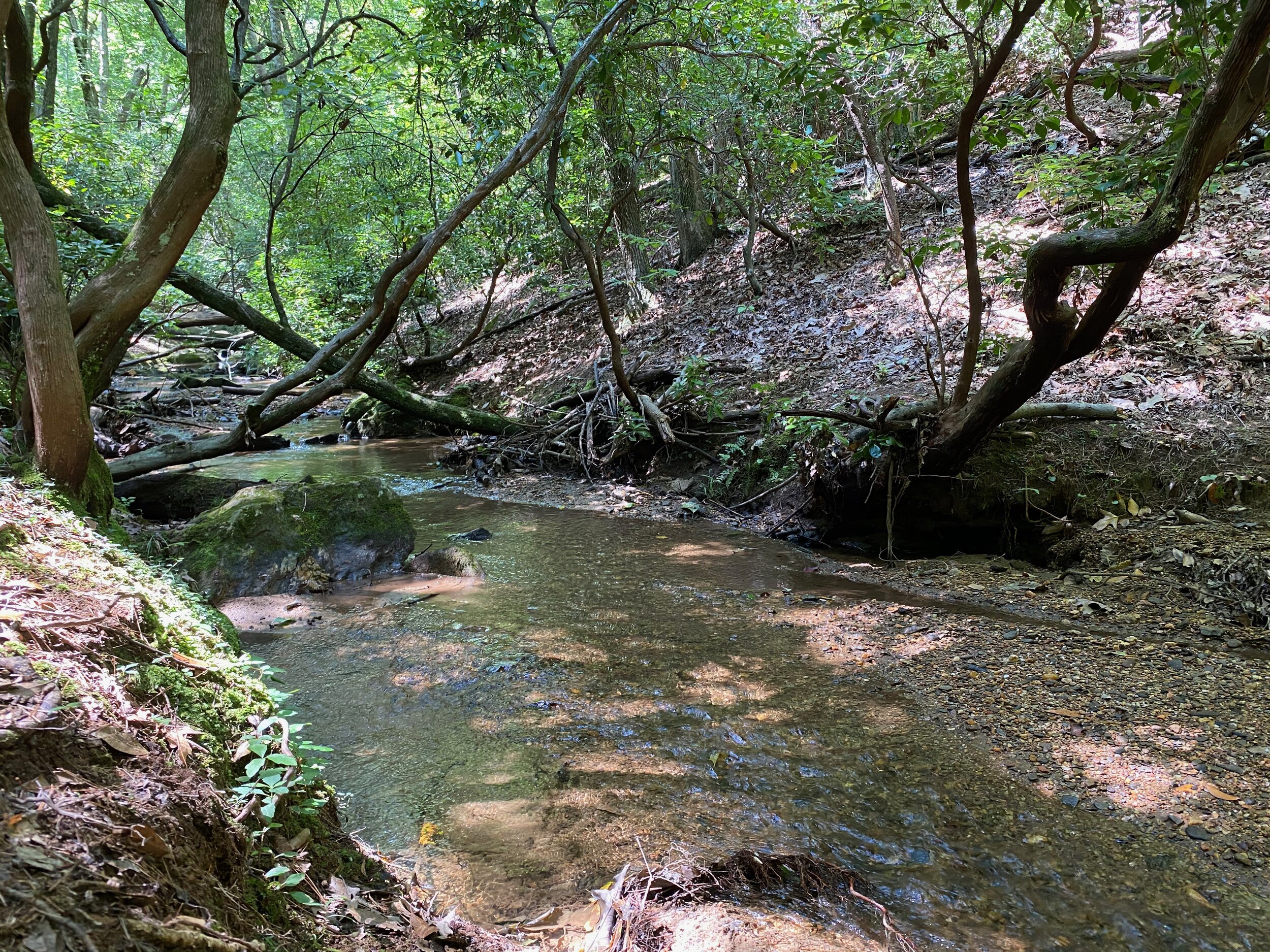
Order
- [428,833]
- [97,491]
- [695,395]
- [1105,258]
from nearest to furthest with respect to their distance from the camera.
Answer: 1. [428,833]
2. [1105,258]
3. [97,491]
4. [695,395]

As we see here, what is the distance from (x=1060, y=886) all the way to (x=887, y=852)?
0.59 metres

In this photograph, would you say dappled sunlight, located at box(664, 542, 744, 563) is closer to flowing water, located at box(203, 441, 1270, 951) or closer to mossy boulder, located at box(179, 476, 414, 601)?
flowing water, located at box(203, 441, 1270, 951)

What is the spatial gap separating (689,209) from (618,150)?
4.68 meters

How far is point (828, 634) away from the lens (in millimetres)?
4766

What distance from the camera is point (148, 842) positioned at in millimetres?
1395

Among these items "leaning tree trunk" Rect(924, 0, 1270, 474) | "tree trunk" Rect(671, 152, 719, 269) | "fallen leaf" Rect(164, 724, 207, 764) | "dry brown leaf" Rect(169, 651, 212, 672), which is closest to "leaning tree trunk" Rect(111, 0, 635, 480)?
"leaning tree trunk" Rect(924, 0, 1270, 474)

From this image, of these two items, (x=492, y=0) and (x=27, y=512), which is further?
(x=492, y=0)

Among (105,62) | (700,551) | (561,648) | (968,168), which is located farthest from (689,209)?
(105,62)

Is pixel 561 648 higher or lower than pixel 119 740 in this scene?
lower

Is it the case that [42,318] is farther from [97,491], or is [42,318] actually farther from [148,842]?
[148,842]

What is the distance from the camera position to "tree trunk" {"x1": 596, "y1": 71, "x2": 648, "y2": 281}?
768 centimetres

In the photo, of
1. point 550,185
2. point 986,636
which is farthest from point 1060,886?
point 550,185

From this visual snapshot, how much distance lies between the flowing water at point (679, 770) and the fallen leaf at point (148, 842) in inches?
50.2

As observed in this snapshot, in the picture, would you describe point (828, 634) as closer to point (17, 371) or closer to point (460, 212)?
point (460, 212)
